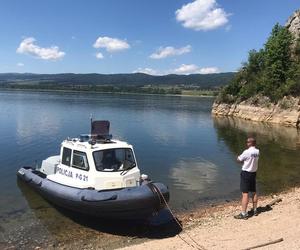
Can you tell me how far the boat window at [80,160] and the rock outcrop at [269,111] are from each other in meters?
47.2

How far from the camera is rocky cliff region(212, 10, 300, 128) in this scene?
2344 inches

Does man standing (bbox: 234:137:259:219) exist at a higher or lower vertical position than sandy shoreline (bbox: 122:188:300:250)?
higher

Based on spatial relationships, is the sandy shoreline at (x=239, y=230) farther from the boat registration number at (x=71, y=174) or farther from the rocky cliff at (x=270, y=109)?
the rocky cliff at (x=270, y=109)

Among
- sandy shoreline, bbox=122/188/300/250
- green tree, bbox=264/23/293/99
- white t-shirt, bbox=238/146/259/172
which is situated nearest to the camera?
sandy shoreline, bbox=122/188/300/250

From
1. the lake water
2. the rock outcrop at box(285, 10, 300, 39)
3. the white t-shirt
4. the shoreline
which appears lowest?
the lake water

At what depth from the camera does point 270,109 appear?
65625 mm

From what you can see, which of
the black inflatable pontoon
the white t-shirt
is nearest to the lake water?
the black inflatable pontoon

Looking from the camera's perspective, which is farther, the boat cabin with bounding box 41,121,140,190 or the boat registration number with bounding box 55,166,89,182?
the boat registration number with bounding box 55,166,89,182

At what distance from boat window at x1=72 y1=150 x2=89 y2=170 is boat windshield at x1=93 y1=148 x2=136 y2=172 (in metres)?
0.47

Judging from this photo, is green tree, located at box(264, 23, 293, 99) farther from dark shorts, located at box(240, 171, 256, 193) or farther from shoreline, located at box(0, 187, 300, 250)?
dark shorts, located at box(240, 171, 256, 193)

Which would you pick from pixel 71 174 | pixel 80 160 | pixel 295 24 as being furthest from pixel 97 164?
pixel 295 24

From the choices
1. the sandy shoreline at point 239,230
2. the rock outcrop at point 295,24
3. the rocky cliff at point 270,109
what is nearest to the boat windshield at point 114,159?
the sandy shoreline at point 239,230

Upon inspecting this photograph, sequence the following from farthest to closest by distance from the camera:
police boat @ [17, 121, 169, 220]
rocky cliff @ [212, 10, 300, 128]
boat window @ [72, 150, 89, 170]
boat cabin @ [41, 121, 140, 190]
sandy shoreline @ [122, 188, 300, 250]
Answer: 1. rocky cliff @ [212, 10, 300, 128]
2. boat window @ [72, 150, 89, 170]
3. boat cabin @ [41, 121, 140, 190]
4. police boat @ [17, 121, 169, 220]
5. sandy shoreline @ [122, 188, 300, 250]

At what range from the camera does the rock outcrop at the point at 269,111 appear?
59.2 metres
